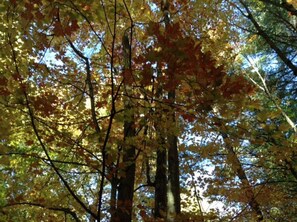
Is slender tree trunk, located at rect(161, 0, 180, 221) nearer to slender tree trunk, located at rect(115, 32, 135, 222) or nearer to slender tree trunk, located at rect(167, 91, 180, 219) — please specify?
slender tree trunk, located at rect(167, 91, 180, 219)

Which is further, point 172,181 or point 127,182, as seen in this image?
point 172,181

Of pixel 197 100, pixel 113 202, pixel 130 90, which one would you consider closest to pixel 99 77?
pixel 130 90

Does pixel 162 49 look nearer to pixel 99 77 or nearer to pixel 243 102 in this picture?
pixel 243 102

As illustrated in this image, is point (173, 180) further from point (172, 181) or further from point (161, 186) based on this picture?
point (161, 186)

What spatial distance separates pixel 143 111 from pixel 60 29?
1.43 metres

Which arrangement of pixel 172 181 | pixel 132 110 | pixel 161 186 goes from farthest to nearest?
pixel 161 186 → pixel 172 181 → pixel 132 110

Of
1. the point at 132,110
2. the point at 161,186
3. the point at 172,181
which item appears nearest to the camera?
the point at 132,110

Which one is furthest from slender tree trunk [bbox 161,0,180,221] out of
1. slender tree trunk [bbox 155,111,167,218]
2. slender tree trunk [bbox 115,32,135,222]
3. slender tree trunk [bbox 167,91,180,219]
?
slender tree trunk [bbox 115,32,135,222]

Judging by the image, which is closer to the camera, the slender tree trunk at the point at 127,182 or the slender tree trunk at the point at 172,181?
the slender tree trunk at the point at 127,182

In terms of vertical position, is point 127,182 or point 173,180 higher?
point 173,180

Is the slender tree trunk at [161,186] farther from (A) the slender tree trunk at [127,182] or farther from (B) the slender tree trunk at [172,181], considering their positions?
(A) the slender tree trunk at [127,182]

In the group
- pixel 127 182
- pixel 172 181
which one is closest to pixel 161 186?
pixel 172 181

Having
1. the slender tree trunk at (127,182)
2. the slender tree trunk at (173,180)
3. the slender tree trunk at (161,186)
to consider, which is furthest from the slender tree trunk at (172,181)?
the slender tree trunk at (127,182)

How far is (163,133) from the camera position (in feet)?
15.7
